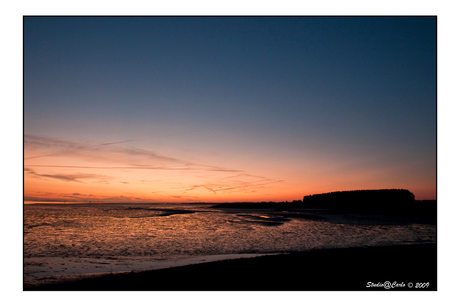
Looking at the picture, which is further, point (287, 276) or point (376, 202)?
point (376, 202)

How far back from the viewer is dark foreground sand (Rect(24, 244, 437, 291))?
9.10m

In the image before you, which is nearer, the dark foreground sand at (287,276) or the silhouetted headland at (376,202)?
the dark foreground sand at (287,276)

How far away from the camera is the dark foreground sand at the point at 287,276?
910 centimetres

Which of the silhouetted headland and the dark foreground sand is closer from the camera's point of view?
the dark foreground sand

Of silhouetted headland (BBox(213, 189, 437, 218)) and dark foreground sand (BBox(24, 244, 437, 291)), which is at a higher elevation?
dark foreground sand (BBox(24, 244, 437, 291))

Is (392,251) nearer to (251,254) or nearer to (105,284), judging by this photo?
(251,254)

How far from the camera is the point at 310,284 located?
30.4ft

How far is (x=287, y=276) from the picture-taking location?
32.2ft

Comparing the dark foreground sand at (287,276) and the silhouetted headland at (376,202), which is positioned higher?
the dark foreground sand at (287,276)
